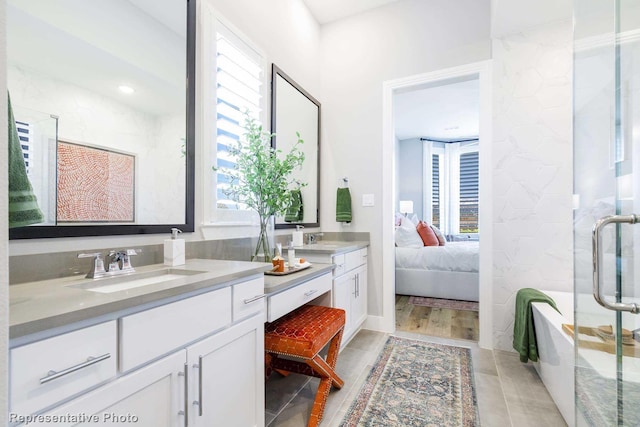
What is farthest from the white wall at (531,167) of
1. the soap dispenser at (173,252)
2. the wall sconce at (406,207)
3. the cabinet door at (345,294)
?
the wall sconce at (406,207)

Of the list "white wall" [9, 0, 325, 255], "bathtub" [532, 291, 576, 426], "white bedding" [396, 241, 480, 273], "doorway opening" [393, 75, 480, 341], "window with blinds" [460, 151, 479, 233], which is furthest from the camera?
"window with blinds" [460, 151, 479, 233]

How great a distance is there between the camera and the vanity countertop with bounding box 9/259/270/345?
64 centimetres

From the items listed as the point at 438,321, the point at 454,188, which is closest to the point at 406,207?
the point at 454,188

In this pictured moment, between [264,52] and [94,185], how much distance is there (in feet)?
5.32

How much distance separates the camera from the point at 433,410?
1693mm

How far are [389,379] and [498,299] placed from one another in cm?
122

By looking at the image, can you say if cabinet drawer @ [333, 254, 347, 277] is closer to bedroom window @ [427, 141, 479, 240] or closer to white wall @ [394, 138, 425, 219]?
white wall @ [394, 138, 425, 219]

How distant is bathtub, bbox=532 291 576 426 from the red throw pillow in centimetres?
210

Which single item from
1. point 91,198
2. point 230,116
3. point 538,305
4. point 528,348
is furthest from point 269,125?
point 528,348

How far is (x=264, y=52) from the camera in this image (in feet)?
7.52

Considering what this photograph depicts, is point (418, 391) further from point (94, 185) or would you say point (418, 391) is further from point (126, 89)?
point (126, 89)

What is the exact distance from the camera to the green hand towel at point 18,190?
804 millimetres

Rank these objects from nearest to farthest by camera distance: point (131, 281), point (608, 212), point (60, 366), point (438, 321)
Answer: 1. point (60, 366)
2. point (608, 212)
3. point (131, 281)
4. point (438, 321)

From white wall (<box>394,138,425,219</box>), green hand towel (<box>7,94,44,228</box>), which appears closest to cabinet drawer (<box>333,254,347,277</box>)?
green hand towel (<box>7,94,44,228</box>)
